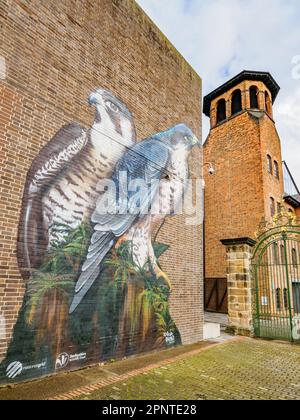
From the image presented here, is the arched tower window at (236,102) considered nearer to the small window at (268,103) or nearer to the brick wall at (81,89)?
the small window at (268,103)

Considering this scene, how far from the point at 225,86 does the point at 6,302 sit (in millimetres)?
20759

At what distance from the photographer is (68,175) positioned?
5.68m

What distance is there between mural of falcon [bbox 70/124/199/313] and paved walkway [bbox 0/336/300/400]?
133 cm

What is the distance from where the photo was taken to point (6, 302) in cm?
446

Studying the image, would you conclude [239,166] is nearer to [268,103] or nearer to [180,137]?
[268,103]

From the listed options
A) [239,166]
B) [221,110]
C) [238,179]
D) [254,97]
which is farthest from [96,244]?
[221,110]

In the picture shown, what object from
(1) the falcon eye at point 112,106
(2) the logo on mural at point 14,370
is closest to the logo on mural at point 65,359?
(2) the logo on mural at point 14,370

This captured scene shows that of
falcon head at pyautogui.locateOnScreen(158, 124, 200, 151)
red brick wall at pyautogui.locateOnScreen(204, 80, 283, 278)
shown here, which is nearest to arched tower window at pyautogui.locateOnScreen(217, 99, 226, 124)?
red brick wall at pyautogui.locateOnScreen(204, 80, 283, 278)

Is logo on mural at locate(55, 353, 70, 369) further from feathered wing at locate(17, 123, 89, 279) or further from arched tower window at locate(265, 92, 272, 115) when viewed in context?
arched tower window at locate(265, 92, 272, 115)

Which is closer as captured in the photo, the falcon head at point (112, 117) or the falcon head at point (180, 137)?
the falcon head at point (112, 117)

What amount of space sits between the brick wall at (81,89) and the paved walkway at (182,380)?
106 centimetres

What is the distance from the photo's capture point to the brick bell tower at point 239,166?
57.8 ft

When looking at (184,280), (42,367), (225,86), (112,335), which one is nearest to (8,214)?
(42,367)

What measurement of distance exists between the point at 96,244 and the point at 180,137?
4.71 m
